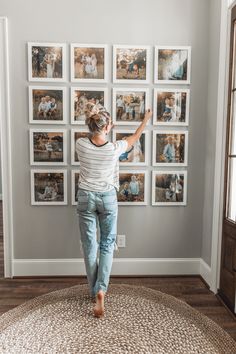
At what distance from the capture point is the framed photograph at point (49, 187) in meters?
2.84

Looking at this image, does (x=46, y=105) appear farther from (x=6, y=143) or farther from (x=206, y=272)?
(x=206, y=272)

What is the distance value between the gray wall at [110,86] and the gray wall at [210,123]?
0.16ft

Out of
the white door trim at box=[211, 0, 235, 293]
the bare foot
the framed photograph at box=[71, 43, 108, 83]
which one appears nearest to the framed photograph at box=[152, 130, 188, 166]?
the white door trim at box=[211, 0, 235, 293]

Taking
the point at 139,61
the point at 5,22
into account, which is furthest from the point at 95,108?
the point at 5,22

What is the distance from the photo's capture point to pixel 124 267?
295 cm

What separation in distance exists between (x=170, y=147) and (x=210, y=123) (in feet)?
1.35

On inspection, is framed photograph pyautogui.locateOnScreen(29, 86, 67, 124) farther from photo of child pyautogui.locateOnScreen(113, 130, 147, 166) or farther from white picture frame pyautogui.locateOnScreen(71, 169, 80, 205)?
photo of child pyautogui.locateOnScreen(113, 130, 147, 166)

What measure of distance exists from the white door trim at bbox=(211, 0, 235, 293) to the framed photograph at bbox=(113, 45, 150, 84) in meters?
0.64

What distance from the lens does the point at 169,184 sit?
→ 291 centimetres

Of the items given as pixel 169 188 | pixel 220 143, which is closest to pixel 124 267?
pixel 169 188

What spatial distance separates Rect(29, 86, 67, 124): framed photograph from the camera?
276 centimetres

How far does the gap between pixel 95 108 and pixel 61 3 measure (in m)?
1.15

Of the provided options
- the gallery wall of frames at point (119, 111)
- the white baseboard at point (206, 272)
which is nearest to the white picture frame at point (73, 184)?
the gallery wall of frames at point (119, 111)

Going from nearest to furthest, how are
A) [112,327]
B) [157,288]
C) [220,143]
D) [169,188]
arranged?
[112,327] → [220,143] → [157,288] → [169,188]
